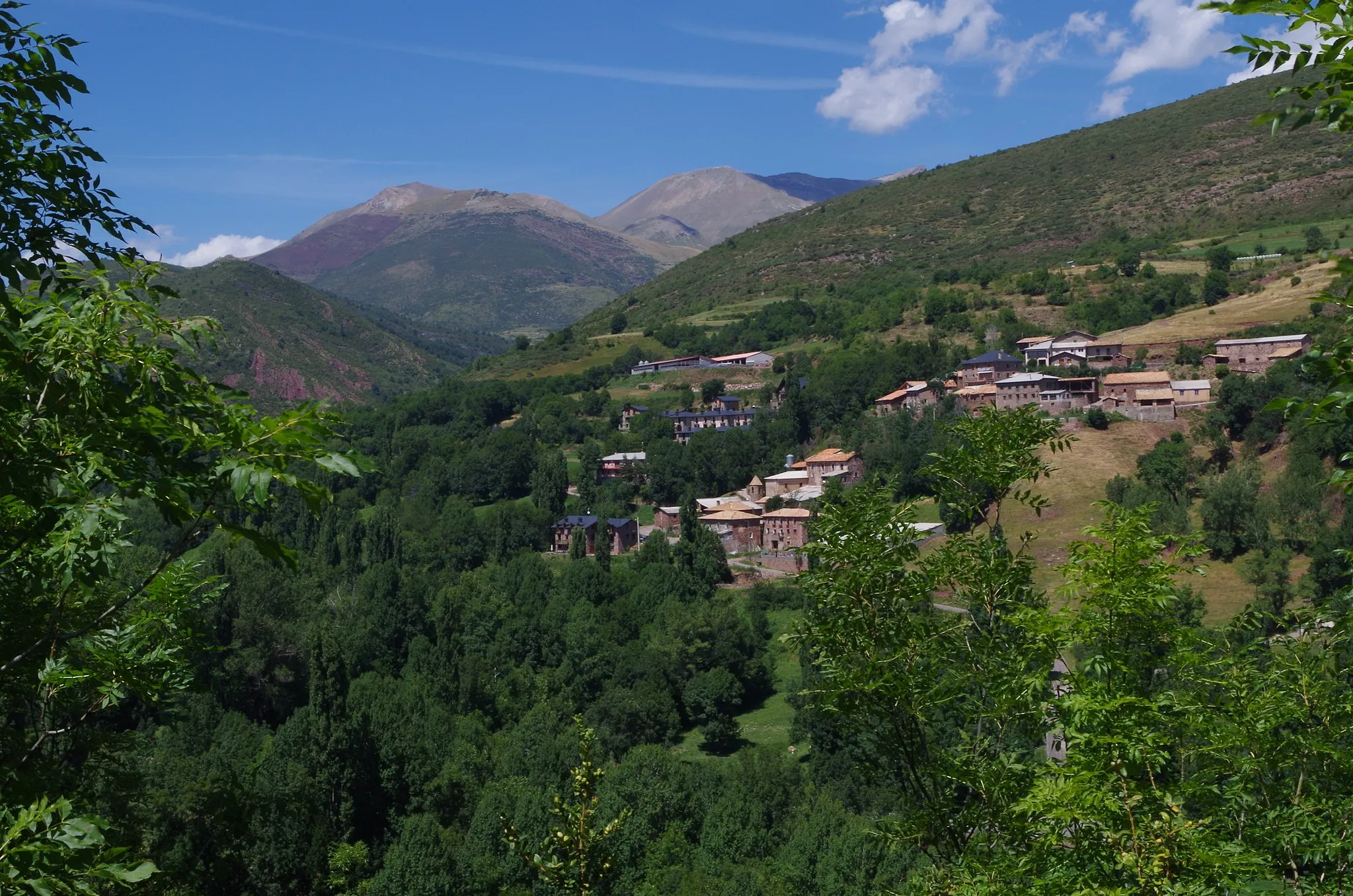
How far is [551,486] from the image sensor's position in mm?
62031

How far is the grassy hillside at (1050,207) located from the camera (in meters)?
86.1

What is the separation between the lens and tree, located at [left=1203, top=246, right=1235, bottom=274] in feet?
232

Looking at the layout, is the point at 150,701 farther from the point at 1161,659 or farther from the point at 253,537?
the point at 1161,659

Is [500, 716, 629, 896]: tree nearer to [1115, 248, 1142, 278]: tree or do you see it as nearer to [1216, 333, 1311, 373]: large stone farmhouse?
[1216, 333, 1311, 373]: large stone farmhouse

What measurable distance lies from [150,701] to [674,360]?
7842 cm

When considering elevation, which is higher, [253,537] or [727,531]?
[253,537]

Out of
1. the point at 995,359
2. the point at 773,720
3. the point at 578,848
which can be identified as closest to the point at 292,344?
the point at 995,359

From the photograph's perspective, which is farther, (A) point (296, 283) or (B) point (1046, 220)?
(A) point (296, 283)

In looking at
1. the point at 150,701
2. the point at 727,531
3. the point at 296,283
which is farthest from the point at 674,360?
the point at 296,283

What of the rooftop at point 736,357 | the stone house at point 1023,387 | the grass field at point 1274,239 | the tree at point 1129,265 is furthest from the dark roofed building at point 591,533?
the grass field at point 1274,239

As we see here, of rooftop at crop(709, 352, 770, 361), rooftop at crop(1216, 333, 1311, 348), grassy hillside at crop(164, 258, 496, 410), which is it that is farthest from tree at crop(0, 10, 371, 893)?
grassy hillside at crop(164, 258, 496, 410)

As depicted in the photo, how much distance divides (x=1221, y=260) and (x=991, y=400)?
108 ft

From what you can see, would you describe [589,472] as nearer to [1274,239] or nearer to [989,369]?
[989,369]

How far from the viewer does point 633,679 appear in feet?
133
